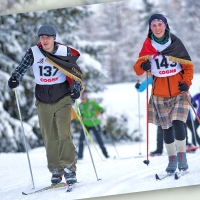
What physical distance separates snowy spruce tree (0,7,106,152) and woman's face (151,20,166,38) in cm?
313

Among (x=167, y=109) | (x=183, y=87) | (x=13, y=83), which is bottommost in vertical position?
(x=167, y=109)

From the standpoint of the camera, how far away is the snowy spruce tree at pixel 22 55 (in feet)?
19.6

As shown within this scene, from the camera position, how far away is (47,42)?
2676 mm

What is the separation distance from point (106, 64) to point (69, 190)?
19.6 feet

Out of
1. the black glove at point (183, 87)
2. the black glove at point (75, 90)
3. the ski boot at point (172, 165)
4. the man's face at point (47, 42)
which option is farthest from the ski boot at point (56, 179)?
the black glove at point (183, 87)

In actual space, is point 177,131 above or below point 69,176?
above

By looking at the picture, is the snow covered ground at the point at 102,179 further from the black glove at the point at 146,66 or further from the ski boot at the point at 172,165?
the black glove at the point at 146,66

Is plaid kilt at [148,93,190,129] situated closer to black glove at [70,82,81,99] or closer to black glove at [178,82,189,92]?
black glove at [178,82,189,92]

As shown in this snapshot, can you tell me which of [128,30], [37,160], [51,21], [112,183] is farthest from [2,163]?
[128,30]

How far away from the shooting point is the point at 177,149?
9.10 feet

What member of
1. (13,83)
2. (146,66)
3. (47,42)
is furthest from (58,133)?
(146,66)

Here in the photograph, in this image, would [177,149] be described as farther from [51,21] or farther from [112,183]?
[51,21]

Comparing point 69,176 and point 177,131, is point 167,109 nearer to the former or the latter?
point 177,131

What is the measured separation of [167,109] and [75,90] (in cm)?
61
